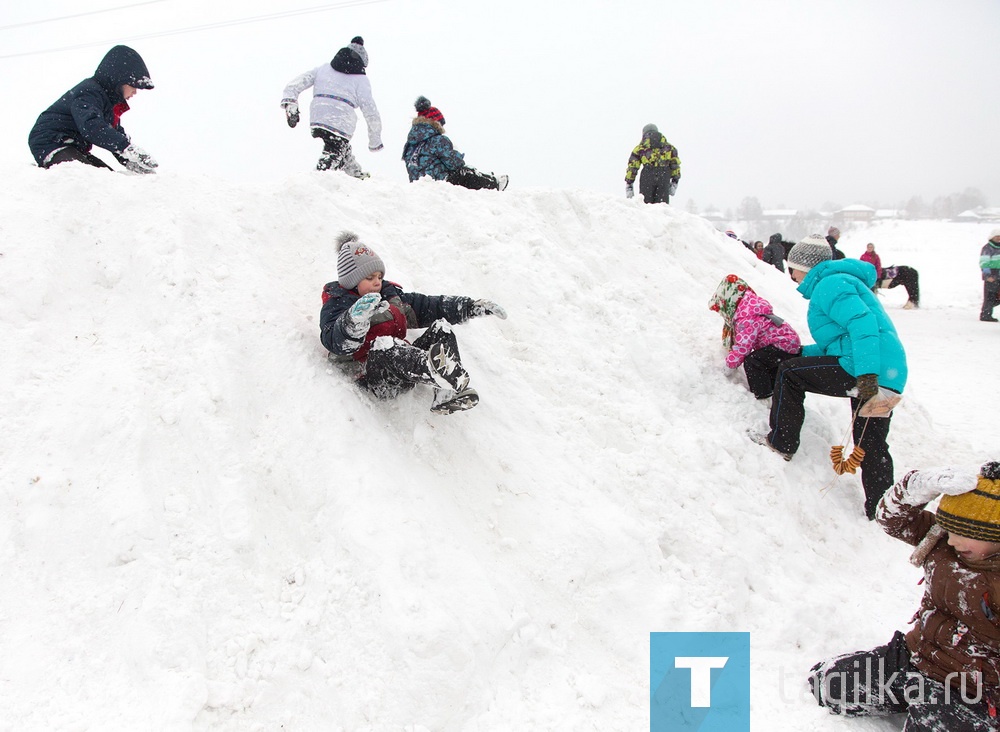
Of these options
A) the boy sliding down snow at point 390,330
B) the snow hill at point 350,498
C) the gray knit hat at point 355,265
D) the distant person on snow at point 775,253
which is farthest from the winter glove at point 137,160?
the distant person on snow at point 775,253

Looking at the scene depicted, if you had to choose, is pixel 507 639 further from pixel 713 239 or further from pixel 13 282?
pixel 713 239

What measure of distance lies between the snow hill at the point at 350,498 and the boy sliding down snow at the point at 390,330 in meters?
0.26

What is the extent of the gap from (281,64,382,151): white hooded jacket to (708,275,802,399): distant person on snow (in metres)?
4.58

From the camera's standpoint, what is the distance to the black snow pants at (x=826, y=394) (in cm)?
447

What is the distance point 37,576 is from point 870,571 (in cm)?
499

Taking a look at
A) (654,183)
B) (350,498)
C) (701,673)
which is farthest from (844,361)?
(654,183)

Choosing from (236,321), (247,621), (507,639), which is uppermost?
(236,321)

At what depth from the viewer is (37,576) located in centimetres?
269

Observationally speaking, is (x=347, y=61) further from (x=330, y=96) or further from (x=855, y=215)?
(x=855, y=215)

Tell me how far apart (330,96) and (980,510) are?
267 inches

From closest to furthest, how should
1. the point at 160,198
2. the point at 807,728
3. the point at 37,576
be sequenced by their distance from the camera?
the point at 37,576 → the point at 807,728 → the point at 160,198

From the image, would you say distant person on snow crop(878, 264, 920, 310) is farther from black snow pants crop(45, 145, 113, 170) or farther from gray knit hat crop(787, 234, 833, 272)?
black snow pants crop(45, 145, 113, 170)

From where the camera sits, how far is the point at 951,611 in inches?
105

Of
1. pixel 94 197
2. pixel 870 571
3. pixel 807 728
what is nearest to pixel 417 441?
pixel 807 728
